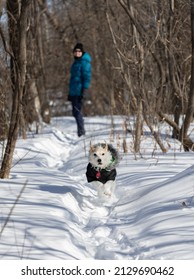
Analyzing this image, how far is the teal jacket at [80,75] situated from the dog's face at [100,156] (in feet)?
21.5

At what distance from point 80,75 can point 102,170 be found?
6872mm

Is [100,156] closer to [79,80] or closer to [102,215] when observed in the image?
[102,215]

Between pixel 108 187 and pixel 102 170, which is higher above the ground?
pixel 102 170

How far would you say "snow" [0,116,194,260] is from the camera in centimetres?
402

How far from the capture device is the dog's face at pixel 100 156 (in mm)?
6219

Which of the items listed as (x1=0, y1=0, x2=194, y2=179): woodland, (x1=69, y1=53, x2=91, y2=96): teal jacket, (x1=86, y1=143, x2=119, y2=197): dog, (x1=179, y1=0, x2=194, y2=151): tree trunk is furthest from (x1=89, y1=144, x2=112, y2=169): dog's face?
(x1=69, y1=53, x2=91, y2=96): teal jacket

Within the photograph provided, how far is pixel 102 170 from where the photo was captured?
625 centimetres

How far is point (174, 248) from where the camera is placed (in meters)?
3.93

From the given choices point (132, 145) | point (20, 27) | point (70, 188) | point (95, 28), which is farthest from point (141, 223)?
point (95, 28)

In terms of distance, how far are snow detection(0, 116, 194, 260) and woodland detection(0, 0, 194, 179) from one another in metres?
0.84

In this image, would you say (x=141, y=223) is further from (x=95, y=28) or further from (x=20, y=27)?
(x=95, y=28)

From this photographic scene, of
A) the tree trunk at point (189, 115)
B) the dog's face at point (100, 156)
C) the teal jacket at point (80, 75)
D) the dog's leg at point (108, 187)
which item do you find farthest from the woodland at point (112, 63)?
the dog's leg at point (108, 187)

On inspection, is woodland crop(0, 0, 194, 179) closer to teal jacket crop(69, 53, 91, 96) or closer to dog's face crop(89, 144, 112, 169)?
teal jacket crop(69, 53, 91, 96)

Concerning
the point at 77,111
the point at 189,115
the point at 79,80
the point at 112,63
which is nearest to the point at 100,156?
the point at 189,115
